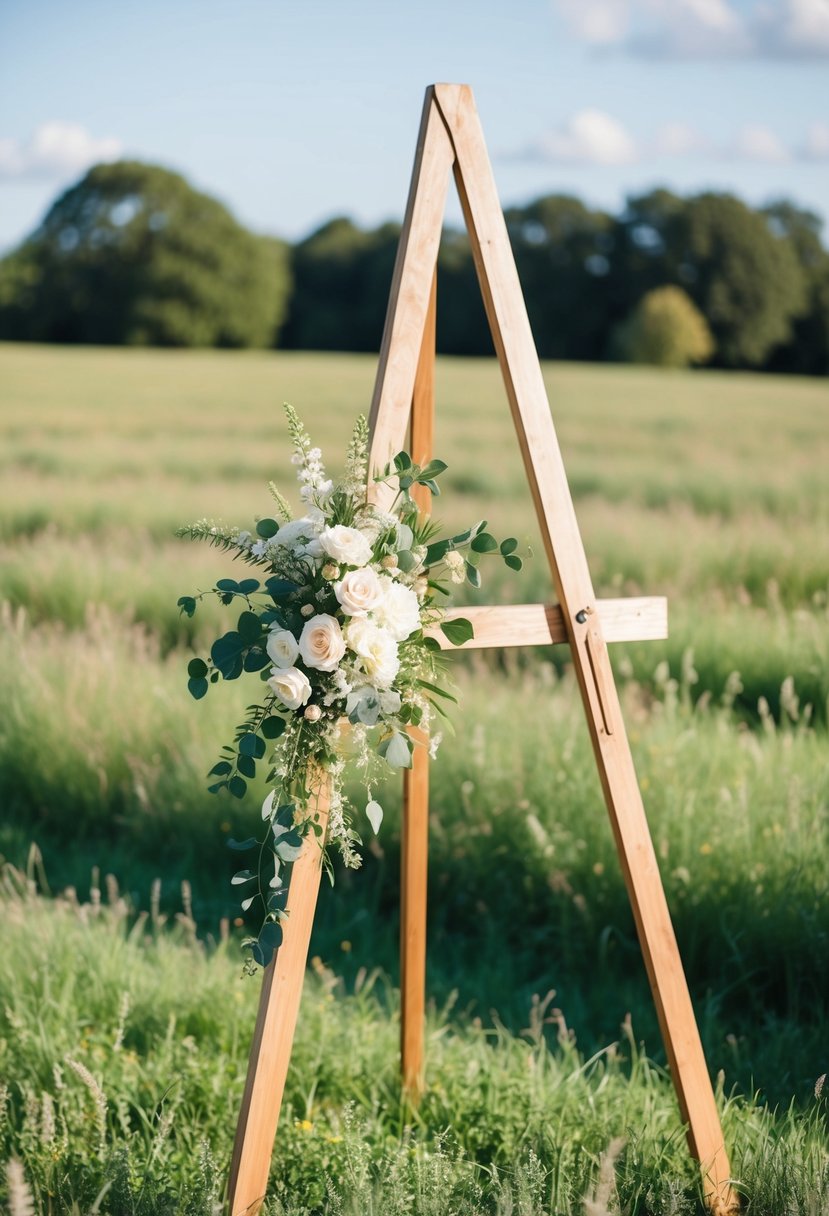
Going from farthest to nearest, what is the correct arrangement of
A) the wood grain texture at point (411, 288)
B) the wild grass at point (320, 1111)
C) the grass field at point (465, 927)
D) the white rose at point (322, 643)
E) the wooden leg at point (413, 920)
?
1. the wooden leg at point (413, 920)
2. the grass field at point (465, 927)
3. the wild grass at point (320, 1111)
4. the wood grain texture at point (411, 288)
5. the white rose at point (322, 643)

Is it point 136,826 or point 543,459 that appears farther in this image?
point 136,826

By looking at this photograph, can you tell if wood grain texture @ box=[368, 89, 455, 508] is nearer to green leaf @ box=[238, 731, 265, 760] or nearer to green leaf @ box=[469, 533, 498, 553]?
green leaf @ box=[469, 533, 498, 553]

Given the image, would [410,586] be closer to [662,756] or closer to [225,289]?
[662,756]

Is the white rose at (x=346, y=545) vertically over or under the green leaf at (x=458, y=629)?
over

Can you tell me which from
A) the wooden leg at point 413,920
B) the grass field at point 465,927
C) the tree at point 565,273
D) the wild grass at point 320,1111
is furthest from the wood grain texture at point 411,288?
the tree at point 565,273

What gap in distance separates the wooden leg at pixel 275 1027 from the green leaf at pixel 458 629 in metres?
0.32

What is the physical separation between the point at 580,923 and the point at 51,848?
205 centimetres

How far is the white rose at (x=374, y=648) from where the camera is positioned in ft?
5.69

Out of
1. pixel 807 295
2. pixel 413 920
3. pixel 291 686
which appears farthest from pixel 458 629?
pixel 807 295

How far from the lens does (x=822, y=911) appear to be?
315 cm

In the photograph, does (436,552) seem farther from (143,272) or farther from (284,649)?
(143,272)

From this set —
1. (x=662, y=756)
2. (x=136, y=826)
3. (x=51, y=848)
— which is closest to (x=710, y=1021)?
(x=662, y=756)

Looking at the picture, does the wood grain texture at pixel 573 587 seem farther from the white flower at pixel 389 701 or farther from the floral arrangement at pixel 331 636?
the white flower at pixel 389 701

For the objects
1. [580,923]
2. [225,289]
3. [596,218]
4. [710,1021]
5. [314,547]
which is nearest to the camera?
[314,547]
